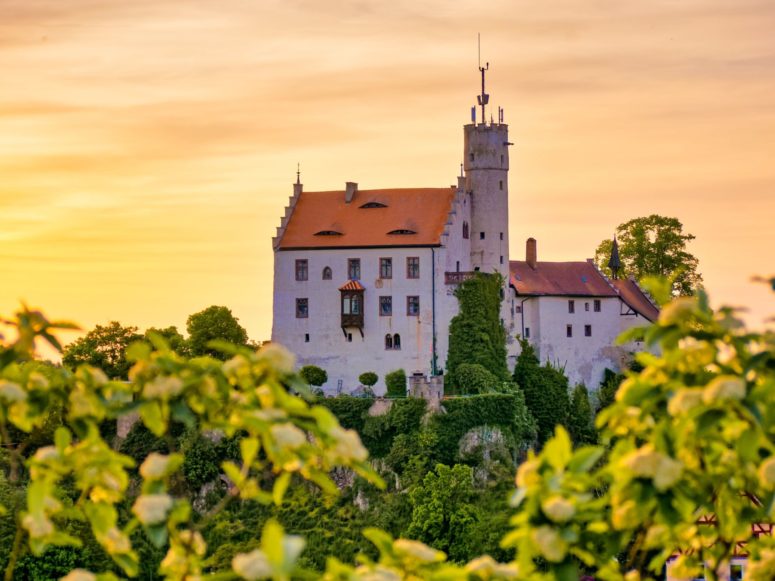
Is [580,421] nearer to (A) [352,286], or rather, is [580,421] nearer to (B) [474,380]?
(B) [474,380]

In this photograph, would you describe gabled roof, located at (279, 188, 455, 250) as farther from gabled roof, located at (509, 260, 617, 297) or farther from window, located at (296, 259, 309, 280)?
gabled roof, located at (509, 260, 617, 297)

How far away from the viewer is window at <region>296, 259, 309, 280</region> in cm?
5872

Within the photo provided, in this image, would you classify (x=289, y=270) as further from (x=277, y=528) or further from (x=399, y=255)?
(x=277, y=528)

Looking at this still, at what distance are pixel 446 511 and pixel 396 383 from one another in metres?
6.77

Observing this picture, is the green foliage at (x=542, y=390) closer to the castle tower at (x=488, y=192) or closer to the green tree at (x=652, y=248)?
the castle tower at (x=488, y=192)

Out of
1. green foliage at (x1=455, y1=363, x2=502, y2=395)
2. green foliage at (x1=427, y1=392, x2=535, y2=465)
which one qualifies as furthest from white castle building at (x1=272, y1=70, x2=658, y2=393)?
green foliage at (x1=427, y1=392, x2=535, y2=465)

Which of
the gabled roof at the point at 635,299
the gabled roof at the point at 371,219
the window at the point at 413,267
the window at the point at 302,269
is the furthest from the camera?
the gabled roof at the point at 635,299

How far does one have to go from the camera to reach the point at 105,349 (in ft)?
204

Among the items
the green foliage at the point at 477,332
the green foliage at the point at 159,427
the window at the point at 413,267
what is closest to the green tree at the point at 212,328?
the window at the point at 413,267

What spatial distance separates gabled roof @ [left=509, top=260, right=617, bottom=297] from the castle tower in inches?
128

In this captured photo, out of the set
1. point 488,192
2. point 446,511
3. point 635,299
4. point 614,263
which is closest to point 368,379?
point 446,511

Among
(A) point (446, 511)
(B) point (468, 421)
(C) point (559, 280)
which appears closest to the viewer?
(A) point (446, 511)

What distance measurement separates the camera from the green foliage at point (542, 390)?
194 ft

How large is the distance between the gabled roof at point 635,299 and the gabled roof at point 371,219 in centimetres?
1145
